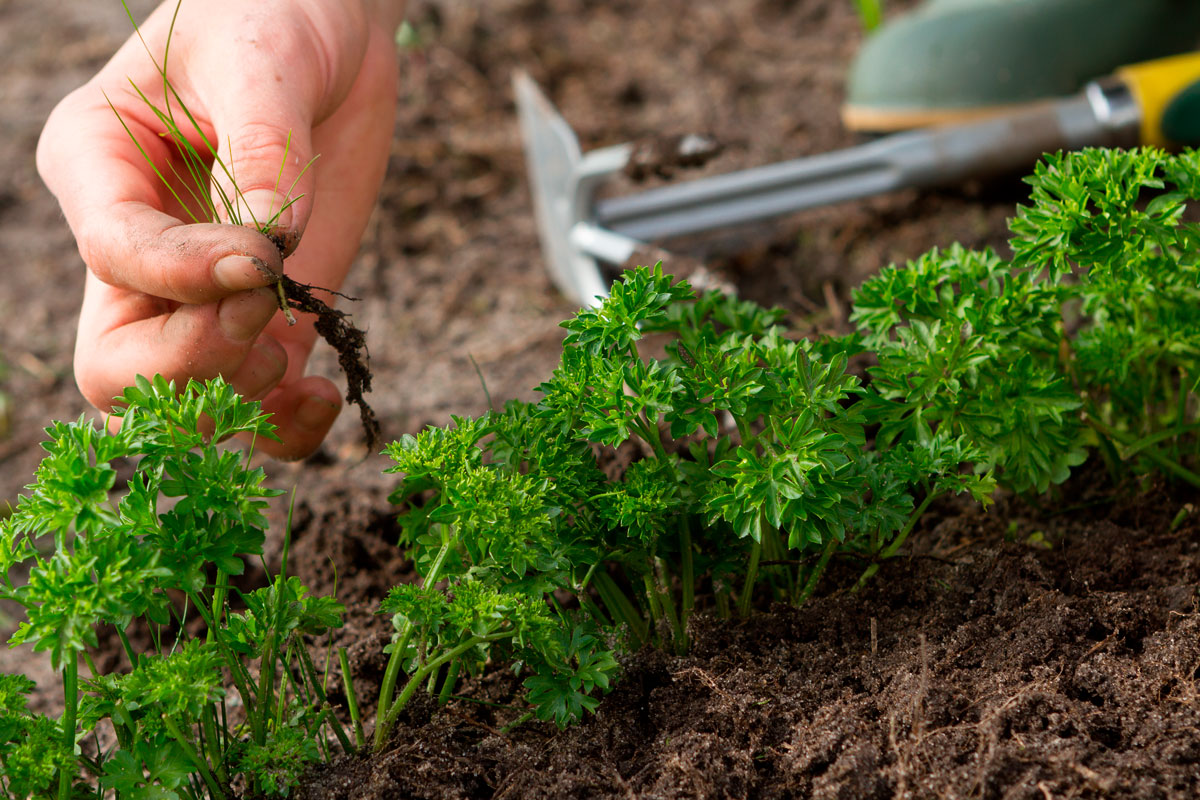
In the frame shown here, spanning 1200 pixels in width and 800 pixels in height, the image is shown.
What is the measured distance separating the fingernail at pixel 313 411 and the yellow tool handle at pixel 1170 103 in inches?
95.5

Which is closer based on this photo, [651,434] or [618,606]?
[651,434]

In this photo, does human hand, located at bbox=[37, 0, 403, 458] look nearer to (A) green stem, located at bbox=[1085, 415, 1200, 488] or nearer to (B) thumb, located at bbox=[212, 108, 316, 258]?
(B) thumb, located at bbox=[212, 108, 316, 258]

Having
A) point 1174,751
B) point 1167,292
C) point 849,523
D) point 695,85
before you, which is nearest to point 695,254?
point 695,85

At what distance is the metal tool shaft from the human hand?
4.12ft

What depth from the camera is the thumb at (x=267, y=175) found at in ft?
4.76

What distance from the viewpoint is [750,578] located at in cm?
148

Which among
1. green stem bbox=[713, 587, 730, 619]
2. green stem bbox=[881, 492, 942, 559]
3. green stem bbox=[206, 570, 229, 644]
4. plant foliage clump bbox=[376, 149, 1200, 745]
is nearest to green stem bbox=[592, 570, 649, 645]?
plant foliage clump bbox=[376, 149, 1200, 745]

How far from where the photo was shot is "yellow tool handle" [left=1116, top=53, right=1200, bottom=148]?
278 cm

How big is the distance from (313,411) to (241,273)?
464 mm

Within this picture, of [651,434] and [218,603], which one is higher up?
[651,434]

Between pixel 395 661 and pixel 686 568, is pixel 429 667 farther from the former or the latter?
pixel 686 568

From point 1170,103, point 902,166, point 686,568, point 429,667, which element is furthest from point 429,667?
point 1170,103

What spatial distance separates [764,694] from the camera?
1379mm

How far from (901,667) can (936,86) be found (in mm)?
2429
